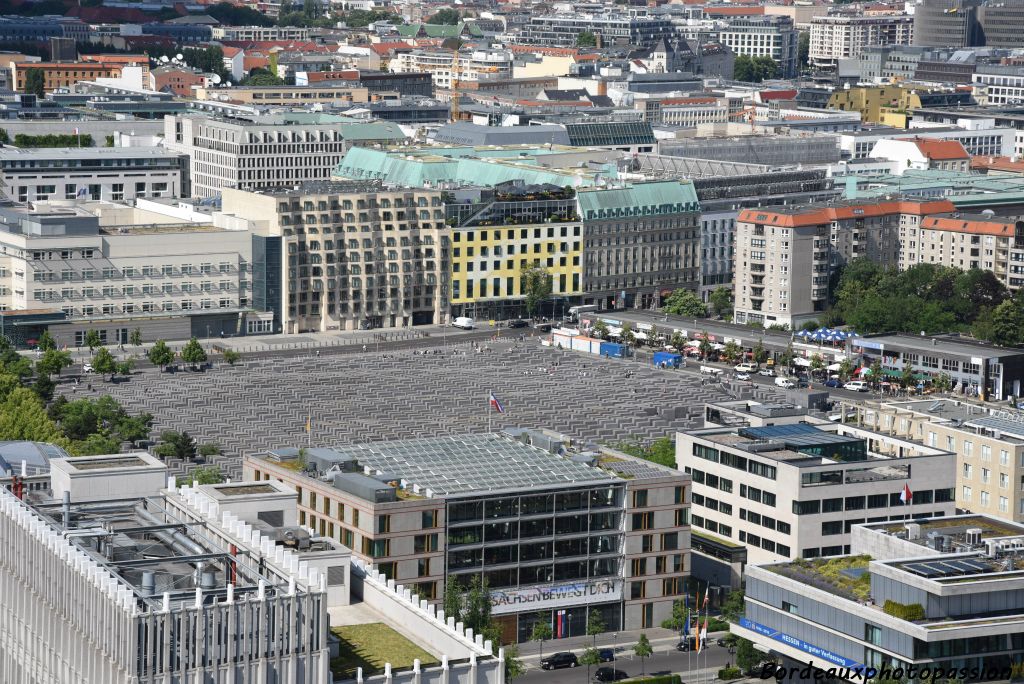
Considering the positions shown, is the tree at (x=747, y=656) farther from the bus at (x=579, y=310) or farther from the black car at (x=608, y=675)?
the bus at (x=579, y=310)

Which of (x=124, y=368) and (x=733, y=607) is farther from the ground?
(x=733, y=607)

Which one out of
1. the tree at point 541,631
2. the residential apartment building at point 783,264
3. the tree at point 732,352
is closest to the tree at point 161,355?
the tree at point 732,352

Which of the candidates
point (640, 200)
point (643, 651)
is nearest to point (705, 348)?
point (640, 200)

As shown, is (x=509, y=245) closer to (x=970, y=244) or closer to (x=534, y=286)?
(x=534, y=286)

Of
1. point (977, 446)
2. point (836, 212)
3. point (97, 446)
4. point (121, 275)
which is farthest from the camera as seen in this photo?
point (836, 212)

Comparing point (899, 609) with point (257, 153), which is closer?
point (899, 609)

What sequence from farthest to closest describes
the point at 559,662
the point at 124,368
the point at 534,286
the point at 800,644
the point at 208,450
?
the point at 534,286 → the point at 124,368 → the point at 208,450 → the point at 559,662 → the point at 800,644
